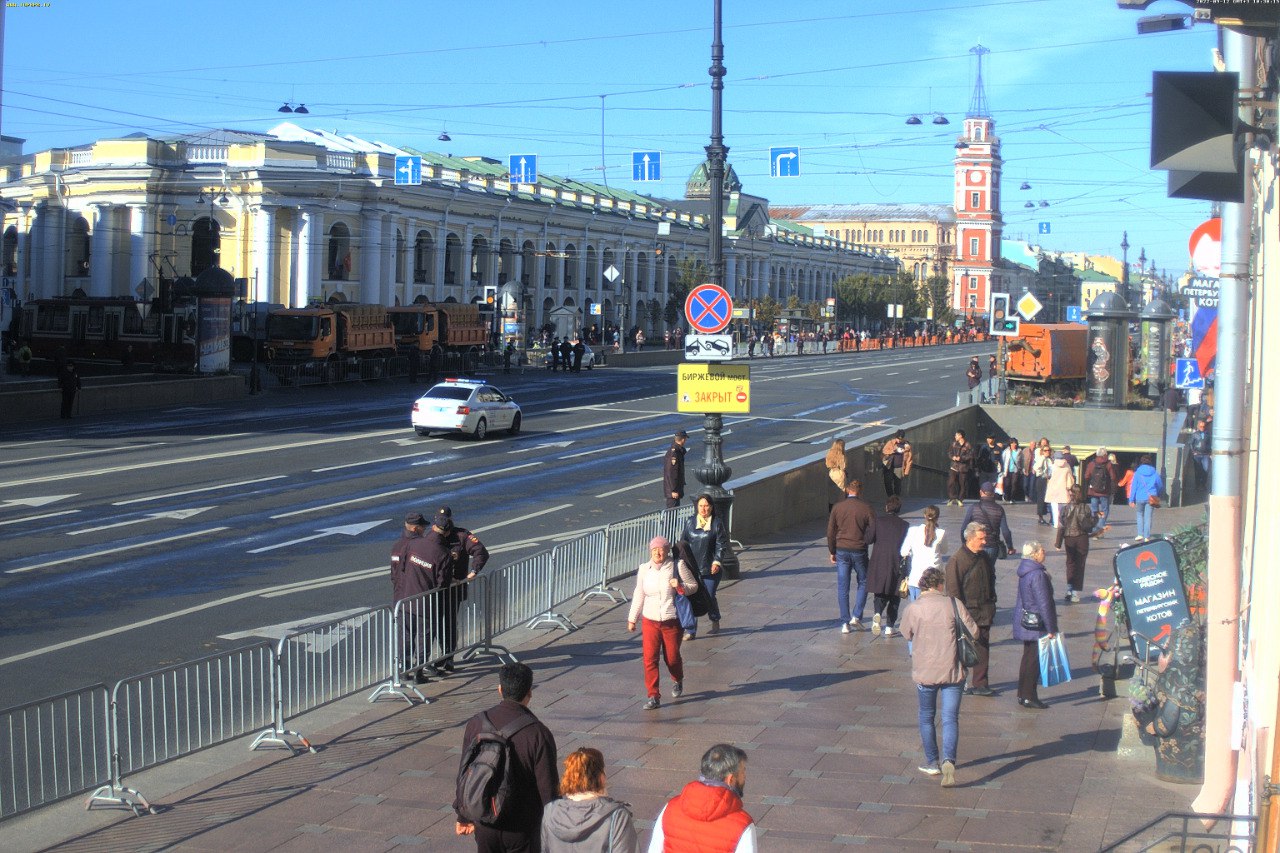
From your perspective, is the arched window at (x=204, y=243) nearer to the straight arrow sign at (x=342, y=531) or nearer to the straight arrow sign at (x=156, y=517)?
the straight arrow sign at (x=156, y=517)

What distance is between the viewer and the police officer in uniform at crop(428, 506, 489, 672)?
1156 centimetres

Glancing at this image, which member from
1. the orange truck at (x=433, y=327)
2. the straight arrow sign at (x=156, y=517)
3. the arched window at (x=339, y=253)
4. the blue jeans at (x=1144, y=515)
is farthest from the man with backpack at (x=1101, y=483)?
the arched window at (x=339, y=253)

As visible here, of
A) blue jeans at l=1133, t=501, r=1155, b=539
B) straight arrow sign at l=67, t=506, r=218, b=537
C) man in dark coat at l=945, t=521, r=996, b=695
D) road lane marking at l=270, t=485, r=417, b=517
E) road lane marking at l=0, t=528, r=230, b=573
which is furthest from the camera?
road lane marking at l=270, t=485, r=417, b=517

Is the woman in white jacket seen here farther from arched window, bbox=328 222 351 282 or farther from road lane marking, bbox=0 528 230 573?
arched window, bbox=328 222 351 282

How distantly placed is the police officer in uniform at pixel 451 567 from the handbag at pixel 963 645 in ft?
14.1

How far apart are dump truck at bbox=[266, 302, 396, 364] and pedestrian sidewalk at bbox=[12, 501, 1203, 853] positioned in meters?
37.4

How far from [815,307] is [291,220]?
51177 mm

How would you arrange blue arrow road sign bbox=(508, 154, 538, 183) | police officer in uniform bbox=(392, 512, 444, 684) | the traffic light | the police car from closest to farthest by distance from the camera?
police officer in uniform bbox=(392, 512, 444, 684), the police car, the traffic light, blue arrow road sign bbox=(508, 154, 538, 183)

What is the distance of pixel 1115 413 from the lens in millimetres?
39062

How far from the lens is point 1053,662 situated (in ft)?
35.0

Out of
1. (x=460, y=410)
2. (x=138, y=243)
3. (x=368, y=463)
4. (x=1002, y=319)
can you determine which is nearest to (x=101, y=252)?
(x=138, y=243)

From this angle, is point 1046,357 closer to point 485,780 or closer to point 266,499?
point 266,499

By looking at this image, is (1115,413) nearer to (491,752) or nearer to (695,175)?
(491,752)

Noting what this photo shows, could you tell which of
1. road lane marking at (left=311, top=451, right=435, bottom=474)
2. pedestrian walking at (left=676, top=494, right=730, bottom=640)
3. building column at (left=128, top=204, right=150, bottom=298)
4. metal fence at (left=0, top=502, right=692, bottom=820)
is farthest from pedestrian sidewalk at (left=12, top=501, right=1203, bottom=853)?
building column at (left=128, top=204, right=150, bottom=298)
